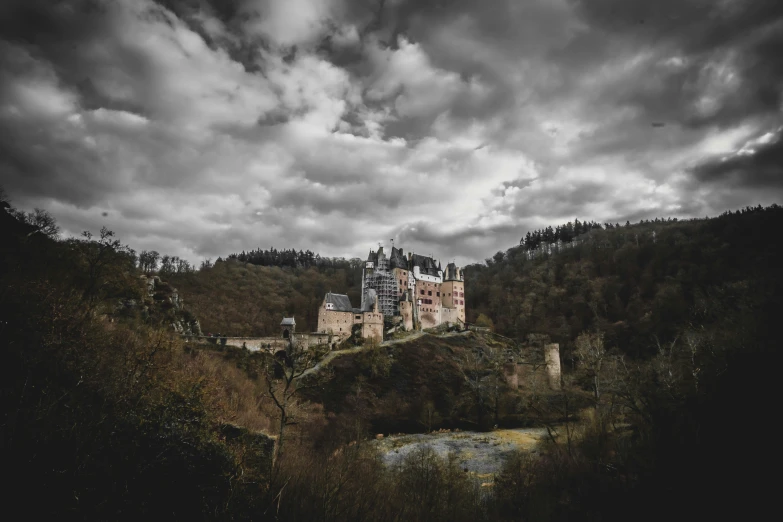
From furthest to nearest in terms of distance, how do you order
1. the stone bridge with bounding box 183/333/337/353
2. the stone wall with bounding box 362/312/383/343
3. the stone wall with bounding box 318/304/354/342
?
1. the stone wall with bounding box 318/304/354/342
2. the stone wall with bounding box 362/312/383/343
3. the stone bridge with bounding box 183/333/337/353

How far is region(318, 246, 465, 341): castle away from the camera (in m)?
Result: 64.9

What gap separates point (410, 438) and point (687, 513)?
95.9 feet

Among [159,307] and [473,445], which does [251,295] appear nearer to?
[159,307]

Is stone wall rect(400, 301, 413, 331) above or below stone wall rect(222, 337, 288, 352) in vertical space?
above

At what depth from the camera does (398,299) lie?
255 feet

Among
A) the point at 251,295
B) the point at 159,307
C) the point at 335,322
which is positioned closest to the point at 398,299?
the point at 335,322


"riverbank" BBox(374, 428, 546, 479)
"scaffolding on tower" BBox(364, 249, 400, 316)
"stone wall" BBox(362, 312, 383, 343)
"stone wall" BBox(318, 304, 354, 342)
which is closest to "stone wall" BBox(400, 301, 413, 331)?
"scaffolding on tower" BBox(364, 249, 400, 316)

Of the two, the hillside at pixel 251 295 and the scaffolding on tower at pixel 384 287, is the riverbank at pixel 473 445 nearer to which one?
the scaffolding on tower at pixel 384 287

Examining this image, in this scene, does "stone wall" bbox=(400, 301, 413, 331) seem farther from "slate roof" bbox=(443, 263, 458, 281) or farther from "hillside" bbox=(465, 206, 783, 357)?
"hillside" bbox=(465, 206, 783, 357)

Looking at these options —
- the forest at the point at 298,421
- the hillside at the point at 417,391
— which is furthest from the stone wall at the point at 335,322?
the hillside at the point at 417,391

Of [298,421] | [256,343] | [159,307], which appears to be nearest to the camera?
[298,421]

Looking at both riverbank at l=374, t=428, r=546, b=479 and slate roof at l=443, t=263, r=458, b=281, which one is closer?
riverbank at l=374, t=428, r=546, b=479

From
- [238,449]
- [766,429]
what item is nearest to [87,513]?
[238,449]

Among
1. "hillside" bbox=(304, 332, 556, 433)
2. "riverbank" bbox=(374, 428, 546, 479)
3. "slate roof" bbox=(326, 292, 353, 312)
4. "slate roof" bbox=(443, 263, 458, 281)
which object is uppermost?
"slate roof" bbox=(443, 263, 458, 281)
